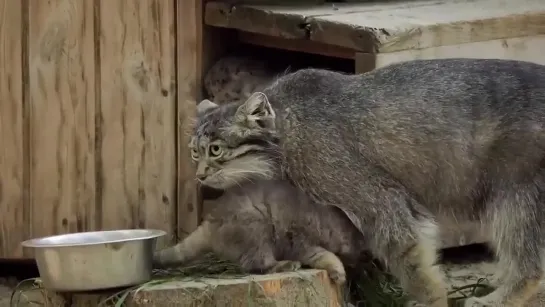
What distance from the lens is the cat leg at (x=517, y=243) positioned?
428cm

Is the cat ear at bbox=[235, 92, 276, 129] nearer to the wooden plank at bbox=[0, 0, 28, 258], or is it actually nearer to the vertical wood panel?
the vertical wood panel

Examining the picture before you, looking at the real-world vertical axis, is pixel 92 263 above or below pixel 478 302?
above

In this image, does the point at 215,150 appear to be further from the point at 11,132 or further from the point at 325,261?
the point at 11,132

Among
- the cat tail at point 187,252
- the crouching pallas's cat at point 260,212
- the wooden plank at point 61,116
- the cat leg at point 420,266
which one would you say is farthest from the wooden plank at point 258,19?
the cat leg at point 420,266

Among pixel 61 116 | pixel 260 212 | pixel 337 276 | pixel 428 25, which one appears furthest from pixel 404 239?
pixel 61 116

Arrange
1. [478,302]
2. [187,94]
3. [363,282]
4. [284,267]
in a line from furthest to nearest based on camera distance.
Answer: [187,94]
[363,282]
[478,302]
[284,267]

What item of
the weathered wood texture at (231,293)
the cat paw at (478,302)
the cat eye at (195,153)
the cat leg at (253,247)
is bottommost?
the cat paw at (478,302)

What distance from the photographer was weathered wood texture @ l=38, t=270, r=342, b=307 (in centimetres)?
407

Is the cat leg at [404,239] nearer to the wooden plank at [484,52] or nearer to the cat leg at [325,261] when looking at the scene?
the cat leg at [325,261]

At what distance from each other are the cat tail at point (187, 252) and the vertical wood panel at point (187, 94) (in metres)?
0.67

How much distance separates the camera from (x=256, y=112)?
14.1 feet

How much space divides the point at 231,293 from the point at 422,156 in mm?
919

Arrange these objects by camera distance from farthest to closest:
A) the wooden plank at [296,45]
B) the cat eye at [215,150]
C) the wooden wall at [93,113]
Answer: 1. the wooden wall at [93,113]
2. the wooden plank at [296,45]
3. the cat eye at [215,150]

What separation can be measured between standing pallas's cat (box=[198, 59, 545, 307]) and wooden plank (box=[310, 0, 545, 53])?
0.99 feet
